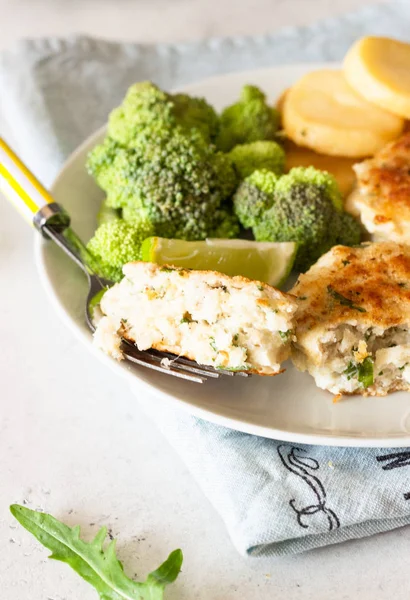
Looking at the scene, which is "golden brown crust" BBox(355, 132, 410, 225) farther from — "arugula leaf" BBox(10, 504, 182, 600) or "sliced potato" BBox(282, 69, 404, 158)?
"arugula leaf" BBox(10, 504, 182, 600)

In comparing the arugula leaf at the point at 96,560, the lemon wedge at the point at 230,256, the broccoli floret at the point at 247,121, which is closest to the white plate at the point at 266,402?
the lemon wedge at the point at 230,256

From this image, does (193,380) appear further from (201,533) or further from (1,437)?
(1,437)

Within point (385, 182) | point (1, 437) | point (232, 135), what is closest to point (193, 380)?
point (1, 437)

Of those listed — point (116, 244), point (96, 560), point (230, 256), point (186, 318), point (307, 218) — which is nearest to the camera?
point (96, 560)

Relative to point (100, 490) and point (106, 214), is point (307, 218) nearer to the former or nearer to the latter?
point (106, 214)

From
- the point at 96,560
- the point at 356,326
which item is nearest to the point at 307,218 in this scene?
the point at 356,326

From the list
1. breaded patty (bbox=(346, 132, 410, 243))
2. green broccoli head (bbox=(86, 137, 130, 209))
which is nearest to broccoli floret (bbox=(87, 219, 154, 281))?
green broccoli head (bbox=(86, 137, 130, 209))

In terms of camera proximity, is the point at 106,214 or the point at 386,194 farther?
the point at 106,214
